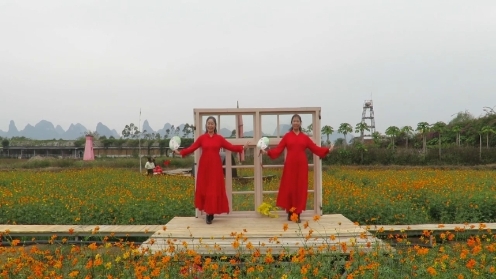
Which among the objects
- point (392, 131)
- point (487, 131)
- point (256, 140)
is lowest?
point (256, 140)

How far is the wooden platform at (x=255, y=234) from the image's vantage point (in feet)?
14.9

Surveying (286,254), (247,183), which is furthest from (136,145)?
(286,254)

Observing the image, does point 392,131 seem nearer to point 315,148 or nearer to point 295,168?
point 315,148

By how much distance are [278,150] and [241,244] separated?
1.73 m

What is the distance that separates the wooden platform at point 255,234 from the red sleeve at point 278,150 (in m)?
0.97

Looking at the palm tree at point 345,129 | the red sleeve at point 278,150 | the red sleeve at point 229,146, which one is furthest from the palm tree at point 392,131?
the red sleeve at point 229,146

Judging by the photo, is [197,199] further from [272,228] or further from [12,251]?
[12,251]

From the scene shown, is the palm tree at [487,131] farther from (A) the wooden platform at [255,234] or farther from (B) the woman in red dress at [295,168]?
(B) the woman in red dress at [295,168]

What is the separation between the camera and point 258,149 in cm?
643

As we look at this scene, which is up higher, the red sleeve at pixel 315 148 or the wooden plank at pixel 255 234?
the red sleeve at pixel 315 148

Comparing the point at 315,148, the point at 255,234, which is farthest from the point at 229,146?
the point at 255,234

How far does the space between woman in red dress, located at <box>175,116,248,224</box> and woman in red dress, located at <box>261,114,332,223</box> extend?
0.74 meters

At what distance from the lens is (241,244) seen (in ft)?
15.7

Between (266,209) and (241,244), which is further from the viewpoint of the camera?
(266,209)
